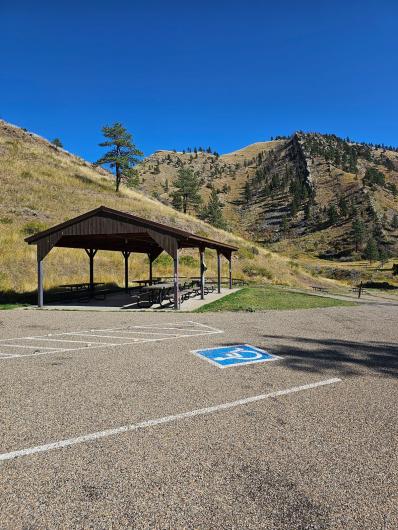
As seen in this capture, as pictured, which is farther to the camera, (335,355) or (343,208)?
(343,208)

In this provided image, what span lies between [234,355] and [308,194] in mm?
93993

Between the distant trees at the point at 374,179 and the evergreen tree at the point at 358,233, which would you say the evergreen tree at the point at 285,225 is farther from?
the distant trees at the point at 374,179

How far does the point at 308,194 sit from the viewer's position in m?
94.9

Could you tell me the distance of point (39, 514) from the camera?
268 centimetres

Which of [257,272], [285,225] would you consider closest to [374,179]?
[285,225]

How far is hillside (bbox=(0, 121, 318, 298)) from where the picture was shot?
2422cm

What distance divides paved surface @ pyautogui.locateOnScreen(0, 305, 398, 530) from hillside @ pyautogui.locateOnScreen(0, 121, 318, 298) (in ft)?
51.8

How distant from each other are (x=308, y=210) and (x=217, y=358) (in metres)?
82.8

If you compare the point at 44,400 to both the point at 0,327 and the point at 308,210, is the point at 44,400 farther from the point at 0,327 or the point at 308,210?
the point at 308,210

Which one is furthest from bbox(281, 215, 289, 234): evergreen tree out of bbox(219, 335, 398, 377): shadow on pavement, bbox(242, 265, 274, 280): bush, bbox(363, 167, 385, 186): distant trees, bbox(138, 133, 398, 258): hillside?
bbox(219, 335, 398, 377): shadow on pavement

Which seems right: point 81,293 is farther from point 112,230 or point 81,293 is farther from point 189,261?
point 189,261

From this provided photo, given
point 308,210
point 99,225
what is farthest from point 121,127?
point 308,210

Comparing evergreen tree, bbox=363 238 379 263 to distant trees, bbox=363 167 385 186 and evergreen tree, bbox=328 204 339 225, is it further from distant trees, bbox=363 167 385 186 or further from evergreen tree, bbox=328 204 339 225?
distant trees, bbox=363 167 385 186

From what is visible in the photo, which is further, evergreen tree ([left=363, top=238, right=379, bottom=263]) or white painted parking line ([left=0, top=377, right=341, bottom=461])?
evergreen tree ([left=363, top=238, right=379, bottom=263])
